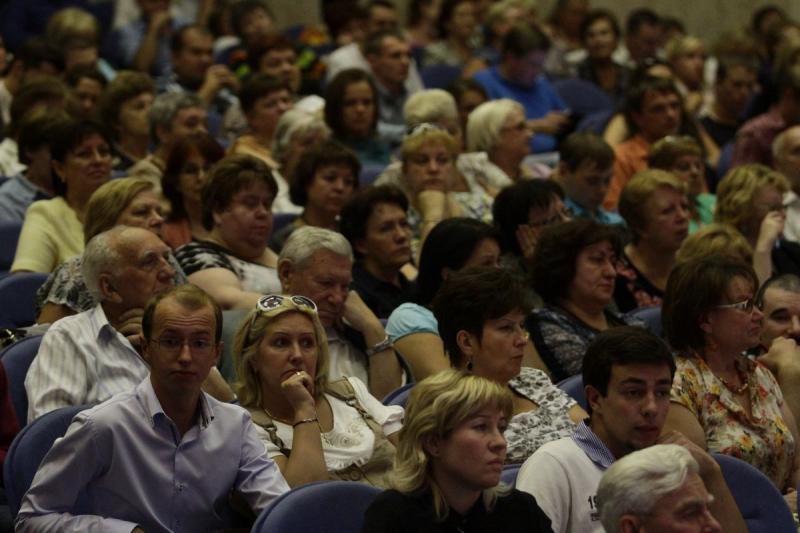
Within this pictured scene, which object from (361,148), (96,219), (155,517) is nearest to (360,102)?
(361,148)

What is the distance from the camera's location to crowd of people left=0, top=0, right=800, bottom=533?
3508mm

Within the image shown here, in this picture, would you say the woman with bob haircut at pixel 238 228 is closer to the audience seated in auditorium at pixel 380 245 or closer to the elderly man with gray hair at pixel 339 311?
the audience seated in auditorium at pixel 380 245

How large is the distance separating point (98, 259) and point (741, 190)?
2.85m

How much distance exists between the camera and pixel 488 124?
6973mm

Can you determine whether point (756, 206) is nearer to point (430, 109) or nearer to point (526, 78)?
point (430, 109)

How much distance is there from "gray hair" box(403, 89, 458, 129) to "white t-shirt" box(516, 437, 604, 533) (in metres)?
3.40

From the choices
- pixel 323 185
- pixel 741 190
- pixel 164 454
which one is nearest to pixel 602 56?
pixel 741 190

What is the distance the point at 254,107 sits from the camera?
7.20 m

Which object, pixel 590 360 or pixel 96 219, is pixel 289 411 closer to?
pixel 590 360

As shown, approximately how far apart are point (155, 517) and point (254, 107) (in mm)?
3860

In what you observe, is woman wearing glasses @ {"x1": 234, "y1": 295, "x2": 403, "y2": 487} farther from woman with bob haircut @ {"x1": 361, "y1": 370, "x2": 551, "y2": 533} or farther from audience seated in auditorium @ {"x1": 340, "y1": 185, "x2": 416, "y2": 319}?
audience seated in auditorium @ {"x1": 340, "y1": 185, "x2": 416, "y2": 319}

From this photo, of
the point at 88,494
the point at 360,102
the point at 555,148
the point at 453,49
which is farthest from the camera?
the point at 453,49

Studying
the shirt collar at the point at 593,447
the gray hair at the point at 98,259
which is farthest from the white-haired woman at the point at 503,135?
the shirt collar at the point at 593,447

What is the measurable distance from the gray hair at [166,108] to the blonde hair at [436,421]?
359 cm
